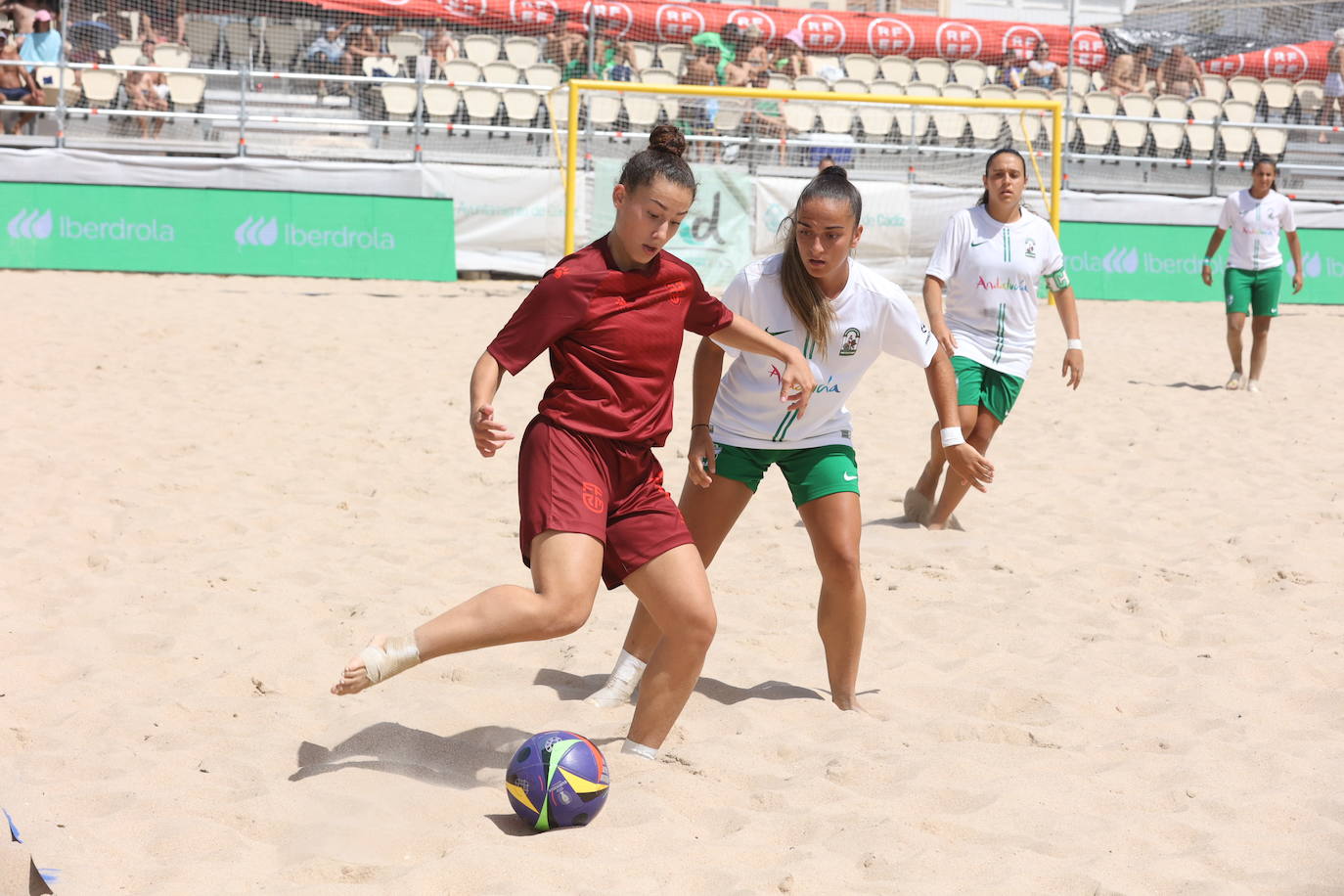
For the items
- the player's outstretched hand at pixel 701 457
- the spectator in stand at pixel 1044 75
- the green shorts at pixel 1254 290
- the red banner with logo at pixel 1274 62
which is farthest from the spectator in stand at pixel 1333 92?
the player's outstretched hand at pixel 701 457

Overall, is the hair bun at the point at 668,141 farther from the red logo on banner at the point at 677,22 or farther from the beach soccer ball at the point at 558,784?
the red logo on banner at the point at 677,22

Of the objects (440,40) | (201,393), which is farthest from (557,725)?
(440,40)

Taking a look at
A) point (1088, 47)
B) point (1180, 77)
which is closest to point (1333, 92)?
point (1180, 77)

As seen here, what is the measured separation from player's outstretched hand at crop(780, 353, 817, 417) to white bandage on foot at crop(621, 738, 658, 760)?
0.98 meters

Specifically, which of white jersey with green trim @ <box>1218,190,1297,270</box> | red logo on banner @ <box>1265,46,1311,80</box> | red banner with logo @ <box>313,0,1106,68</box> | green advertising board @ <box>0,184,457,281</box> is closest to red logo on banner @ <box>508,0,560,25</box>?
red banner with logo @ <box>313,0,1106,68</box>

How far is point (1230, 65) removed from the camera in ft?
66.4

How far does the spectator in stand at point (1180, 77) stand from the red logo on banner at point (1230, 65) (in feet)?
5.71

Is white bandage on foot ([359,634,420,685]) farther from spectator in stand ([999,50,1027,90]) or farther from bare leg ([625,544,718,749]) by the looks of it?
spectator in stand ([999,50,1027,90])

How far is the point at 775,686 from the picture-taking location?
4.05m

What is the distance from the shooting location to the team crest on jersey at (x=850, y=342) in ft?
12.3

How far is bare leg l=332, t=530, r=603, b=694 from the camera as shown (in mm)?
2893

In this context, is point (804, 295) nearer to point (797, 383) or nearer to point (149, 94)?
point (797, 383)

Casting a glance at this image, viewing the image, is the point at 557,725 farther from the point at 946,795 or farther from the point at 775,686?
the point at 946,795

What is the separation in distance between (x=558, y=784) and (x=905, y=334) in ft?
5.59
